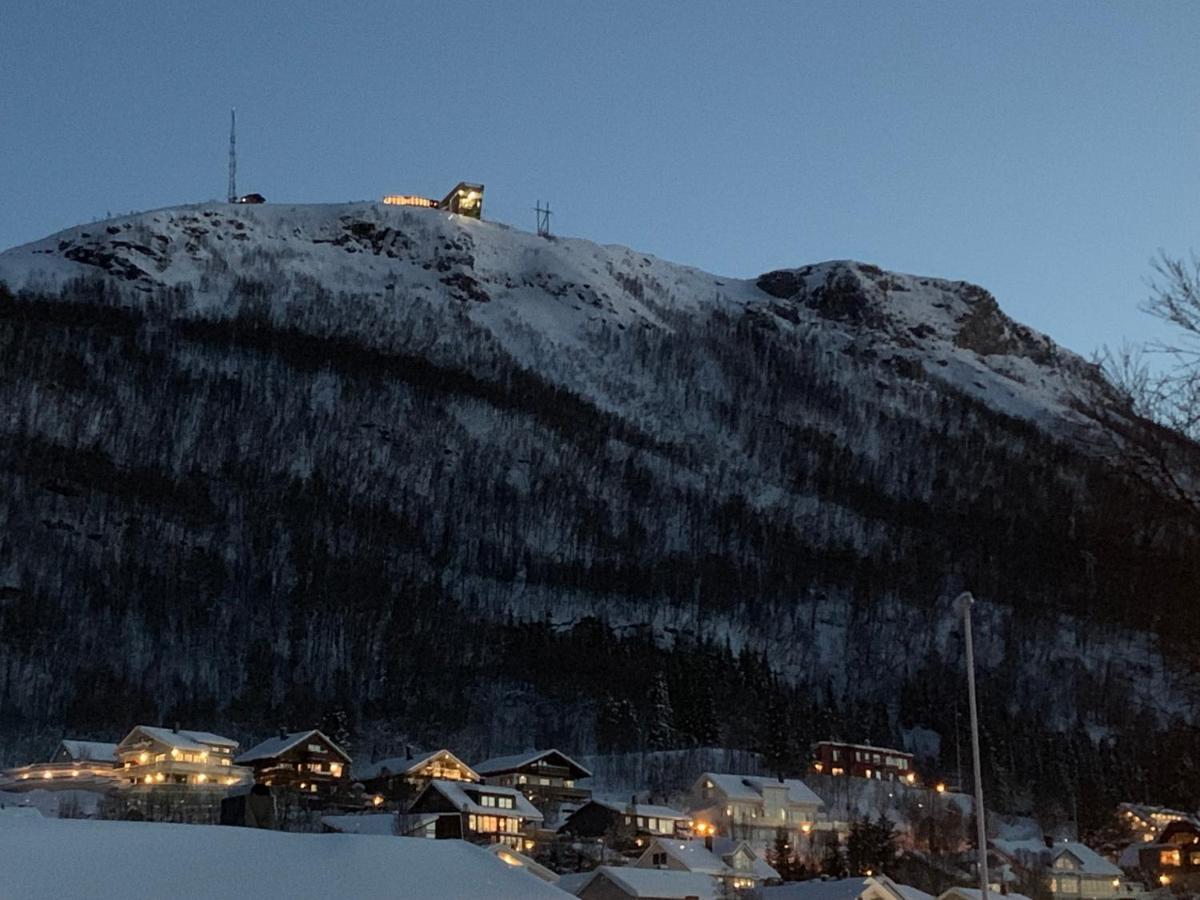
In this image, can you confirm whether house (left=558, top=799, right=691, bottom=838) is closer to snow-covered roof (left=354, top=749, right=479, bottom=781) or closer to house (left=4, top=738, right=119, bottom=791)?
snow-covered roof (left=354, top=749, right=479, bottom=781)

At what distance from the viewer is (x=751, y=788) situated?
364 feet

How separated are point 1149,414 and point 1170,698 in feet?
16.7

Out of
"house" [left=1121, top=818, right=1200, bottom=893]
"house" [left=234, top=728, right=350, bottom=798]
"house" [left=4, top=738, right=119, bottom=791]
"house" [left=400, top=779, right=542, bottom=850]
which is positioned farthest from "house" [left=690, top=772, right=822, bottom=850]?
"house" [left=4, top=738, right=119, bottom=791]

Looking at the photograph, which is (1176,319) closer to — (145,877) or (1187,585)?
(1187,585)

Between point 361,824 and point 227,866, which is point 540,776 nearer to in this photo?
point 361,824

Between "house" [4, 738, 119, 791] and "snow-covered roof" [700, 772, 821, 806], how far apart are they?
3895cm

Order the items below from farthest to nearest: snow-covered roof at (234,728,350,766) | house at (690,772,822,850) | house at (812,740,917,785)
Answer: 1. house at (812,740,917,785)
2. house at (690,772,822,850)
3. snow-covered roof at (234,728,350,766)

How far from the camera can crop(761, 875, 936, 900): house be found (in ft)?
202

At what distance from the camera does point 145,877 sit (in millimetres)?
24500

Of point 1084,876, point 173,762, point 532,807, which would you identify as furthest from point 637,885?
point 173,762

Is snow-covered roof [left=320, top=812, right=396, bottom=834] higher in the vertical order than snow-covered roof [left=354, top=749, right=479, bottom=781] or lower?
higher

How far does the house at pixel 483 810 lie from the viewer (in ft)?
293

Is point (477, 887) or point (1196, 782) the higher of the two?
point (1196, 782)

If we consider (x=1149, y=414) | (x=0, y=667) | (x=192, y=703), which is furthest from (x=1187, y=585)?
(x=0, y=667)
